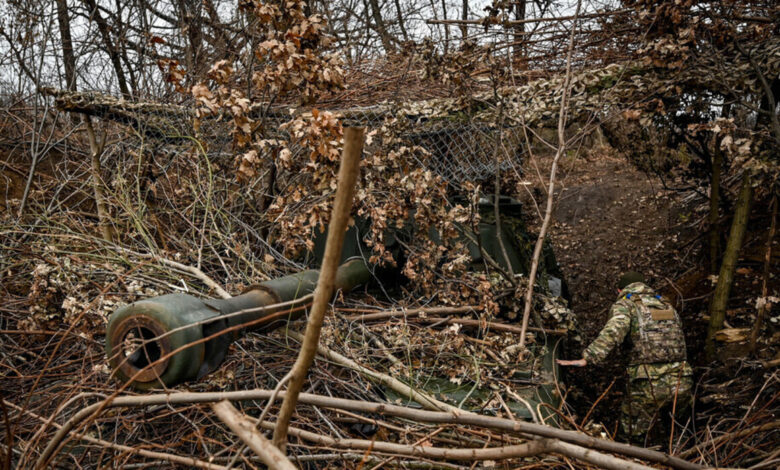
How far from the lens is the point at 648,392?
5426mm

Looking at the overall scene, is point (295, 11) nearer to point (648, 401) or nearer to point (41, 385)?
point (41, 385)

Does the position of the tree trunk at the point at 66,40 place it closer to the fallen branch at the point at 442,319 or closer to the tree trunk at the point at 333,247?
the fallen branch at the point at 442,319

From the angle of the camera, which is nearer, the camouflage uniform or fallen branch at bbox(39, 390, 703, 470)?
fallen branch at bbox(39, 390, 703, 470)

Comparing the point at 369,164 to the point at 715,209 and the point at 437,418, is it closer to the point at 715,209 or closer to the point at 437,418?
the point at 437,418

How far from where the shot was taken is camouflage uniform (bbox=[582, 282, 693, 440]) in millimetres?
5281

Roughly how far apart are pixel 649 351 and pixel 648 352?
0.01 metres

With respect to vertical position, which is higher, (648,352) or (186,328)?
(186,328)

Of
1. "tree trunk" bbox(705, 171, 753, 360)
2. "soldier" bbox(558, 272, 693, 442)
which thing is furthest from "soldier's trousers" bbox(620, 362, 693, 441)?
"tree trunk" bbox(705, 171, 753, 360)

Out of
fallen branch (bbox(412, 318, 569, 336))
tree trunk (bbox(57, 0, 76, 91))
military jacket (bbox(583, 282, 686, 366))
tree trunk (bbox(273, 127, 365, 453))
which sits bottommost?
military jacket (bbox(583, 282, 686, 366))

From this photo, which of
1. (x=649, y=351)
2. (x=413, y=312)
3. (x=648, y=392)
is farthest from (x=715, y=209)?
(x=413, y=312)

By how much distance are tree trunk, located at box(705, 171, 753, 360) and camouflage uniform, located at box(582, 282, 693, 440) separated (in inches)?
34.4

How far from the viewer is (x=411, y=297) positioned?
4.81m

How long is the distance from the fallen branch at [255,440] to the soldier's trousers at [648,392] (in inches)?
201

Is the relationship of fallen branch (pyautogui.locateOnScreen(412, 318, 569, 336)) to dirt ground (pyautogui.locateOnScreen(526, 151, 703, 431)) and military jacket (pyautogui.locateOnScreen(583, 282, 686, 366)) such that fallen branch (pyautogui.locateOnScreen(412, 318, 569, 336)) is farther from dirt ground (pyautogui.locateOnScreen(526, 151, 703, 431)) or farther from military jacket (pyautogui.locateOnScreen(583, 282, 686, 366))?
dirt ground (pyautogui.locateOnScreen(526, 151, 703, 431))
